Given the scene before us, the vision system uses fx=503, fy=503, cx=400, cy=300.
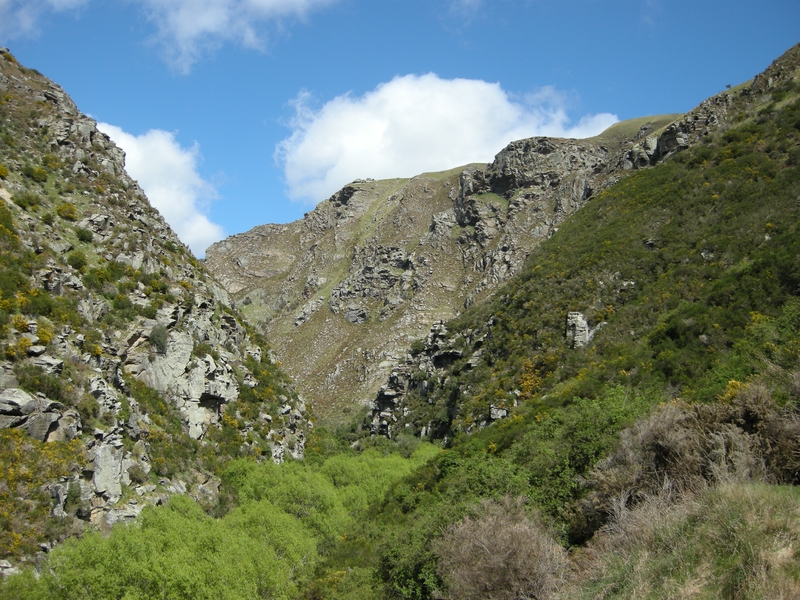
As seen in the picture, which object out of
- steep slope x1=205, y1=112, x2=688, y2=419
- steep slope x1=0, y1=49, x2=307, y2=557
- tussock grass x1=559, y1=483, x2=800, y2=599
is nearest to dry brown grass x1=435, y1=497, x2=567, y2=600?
tussock grass x1=559, y1=483, x2=800, y2=599

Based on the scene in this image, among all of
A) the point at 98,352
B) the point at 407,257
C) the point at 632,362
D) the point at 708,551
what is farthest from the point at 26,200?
the point at 407,257

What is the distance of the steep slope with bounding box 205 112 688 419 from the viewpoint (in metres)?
81.9

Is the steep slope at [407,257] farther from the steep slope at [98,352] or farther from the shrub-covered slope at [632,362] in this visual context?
the steep slope at [98,352]

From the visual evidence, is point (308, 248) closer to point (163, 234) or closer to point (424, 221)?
point (424, 221)

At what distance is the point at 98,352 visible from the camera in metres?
25.8

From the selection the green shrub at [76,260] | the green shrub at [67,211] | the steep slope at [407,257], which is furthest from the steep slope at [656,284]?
the green shrub at [67,211]

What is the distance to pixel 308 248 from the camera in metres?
140

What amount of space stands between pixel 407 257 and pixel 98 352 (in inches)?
3211

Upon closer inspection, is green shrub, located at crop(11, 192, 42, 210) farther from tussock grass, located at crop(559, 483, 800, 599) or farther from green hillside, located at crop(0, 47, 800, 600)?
tussock grass, located at crop(559, 483, 800, 599)

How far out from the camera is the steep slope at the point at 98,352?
19906mm

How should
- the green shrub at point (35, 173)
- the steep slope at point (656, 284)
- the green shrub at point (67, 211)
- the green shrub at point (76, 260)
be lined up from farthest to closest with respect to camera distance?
the green shrub at point (35, 173) < the green shrub at point (67, 211) < the green shrub at point (76, 260) < the steep slope at point (656, 284)

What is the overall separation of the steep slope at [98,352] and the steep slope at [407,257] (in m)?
37.4

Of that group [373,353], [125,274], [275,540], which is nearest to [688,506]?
[275,540]

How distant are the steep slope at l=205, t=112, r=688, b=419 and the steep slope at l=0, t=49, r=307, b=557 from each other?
37406mm
